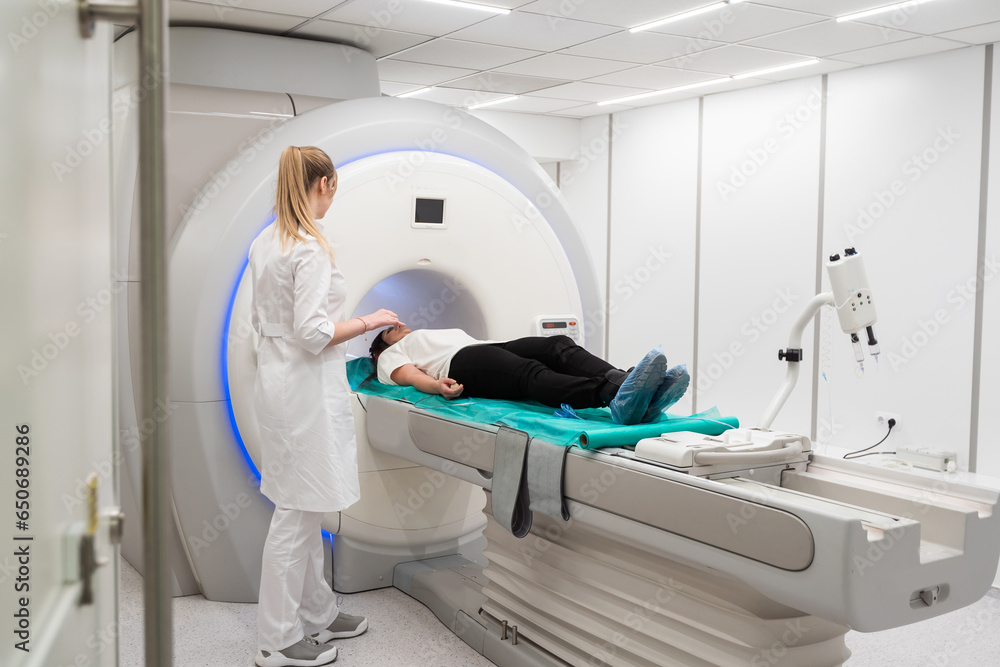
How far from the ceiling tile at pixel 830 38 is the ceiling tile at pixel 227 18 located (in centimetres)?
188

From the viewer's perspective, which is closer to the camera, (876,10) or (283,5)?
(283,5)

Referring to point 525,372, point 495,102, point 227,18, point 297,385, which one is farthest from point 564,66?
point 297,385

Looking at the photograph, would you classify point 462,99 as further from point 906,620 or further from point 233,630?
point 906,620

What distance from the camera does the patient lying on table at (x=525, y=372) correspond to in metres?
2.07

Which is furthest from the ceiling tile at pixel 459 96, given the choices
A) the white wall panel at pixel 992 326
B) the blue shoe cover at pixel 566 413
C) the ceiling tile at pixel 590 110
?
the blue shoe cover at pixel 566 413

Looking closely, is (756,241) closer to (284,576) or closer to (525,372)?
(525,372)

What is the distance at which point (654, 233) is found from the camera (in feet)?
17.0

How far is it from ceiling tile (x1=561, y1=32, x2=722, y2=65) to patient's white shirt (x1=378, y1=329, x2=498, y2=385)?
140cm

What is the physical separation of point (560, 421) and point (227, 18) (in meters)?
2.01

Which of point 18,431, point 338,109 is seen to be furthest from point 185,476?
point 18,431

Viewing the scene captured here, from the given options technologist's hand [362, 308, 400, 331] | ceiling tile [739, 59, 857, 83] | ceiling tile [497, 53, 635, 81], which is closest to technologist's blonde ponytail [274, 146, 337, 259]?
technologist's hand [362, 308, 400, 331]

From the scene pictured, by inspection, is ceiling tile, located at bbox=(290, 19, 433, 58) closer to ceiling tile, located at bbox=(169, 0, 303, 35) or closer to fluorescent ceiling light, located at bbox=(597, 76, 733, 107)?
ceiling tile, located at bbox=(169, 0, 303, 35)

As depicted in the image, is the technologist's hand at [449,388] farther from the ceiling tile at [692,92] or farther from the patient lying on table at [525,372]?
the ceiling tile at [692,92]

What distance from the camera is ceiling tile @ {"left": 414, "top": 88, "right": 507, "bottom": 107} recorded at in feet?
15.7
